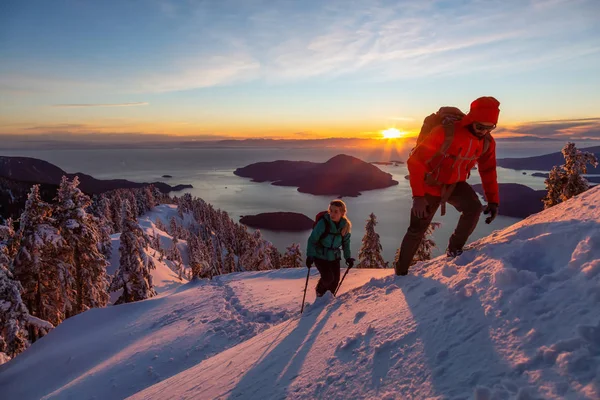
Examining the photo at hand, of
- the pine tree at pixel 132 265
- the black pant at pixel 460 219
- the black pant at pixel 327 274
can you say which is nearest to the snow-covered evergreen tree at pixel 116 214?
the pine tree at pixel 132 265

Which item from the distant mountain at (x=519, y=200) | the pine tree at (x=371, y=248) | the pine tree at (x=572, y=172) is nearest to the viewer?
the pine tree at (x=572, y=172)

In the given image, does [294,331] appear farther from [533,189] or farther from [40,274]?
[533,189]

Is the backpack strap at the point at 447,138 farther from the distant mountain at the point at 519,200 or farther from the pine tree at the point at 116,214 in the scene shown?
the distant mountain at the point at 519,200

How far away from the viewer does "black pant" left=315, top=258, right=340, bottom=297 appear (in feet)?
20.1

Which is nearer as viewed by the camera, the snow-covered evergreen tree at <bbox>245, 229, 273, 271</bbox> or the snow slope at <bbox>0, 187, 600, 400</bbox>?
the snow slope at <bbox>0, 187, 600, 400</bbox>

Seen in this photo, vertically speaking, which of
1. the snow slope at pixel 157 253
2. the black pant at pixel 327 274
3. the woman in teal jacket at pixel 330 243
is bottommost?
the snow slope at pixel 157 253

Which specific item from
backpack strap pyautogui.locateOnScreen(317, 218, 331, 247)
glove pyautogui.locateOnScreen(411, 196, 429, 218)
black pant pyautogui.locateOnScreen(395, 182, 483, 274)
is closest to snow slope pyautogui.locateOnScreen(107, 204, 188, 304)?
backpack strap pyautogui.locateOnScreen(317, 218, 331, 247)

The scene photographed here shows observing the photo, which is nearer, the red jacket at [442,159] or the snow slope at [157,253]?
the red jacket at [442,159]

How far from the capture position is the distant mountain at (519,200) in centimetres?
7979

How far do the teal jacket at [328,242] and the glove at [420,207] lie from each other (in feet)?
5.53

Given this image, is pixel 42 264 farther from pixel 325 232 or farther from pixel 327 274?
pixel 325 232

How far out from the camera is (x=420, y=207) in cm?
434

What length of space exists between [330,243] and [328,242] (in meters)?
0.05

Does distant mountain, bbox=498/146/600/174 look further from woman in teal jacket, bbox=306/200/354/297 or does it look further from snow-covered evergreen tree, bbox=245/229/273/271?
woman in teal jacket, bbox=306/200/354/297
